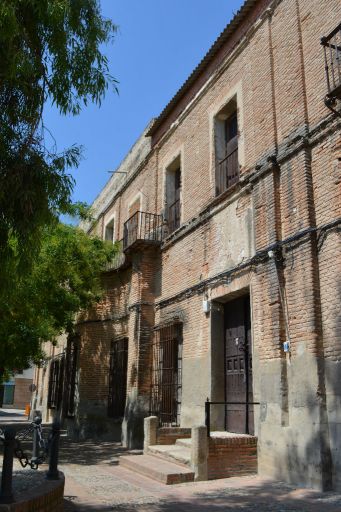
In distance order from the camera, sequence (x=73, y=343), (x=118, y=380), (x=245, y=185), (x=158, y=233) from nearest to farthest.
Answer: (x=245, y=185) < (x=158, y=233) < (x=118, y=380) < (x=73, y=343)

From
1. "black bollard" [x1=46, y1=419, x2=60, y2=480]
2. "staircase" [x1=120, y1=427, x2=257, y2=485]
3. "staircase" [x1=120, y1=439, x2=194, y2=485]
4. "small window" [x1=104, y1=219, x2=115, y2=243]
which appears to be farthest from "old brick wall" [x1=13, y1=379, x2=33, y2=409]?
"black bollard" [x1=46, y1=419, x2=60, y2=480]

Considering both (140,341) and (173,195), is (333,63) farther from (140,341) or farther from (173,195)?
(140,341)

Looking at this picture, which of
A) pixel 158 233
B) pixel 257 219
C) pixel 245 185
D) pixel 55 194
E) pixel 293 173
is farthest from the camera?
pixel 158 233

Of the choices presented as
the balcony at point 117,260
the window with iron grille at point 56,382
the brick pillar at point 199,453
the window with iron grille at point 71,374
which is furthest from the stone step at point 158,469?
the window with iron grille at point 56,382

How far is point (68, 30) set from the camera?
5.91 m

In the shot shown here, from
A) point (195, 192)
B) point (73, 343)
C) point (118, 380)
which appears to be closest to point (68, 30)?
point (195, 192)

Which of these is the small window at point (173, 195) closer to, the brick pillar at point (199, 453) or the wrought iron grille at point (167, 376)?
the wrought iron grille at point (167, 376)

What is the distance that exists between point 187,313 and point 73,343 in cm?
828

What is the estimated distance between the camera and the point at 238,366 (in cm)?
998

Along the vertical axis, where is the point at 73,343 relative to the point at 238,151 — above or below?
below

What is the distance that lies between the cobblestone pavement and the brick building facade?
0.47 meters

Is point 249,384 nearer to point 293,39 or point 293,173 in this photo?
point 293,173

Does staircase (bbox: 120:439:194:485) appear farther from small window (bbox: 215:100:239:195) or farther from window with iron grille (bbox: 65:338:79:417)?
window with iron grille (bbox: 65:338:79:417)

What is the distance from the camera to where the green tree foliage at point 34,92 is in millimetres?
5301
